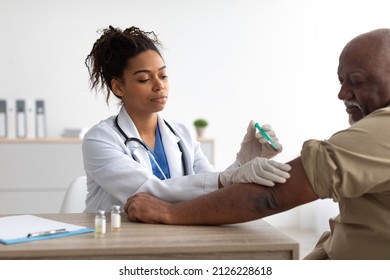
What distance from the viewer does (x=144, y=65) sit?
2281 millimetres

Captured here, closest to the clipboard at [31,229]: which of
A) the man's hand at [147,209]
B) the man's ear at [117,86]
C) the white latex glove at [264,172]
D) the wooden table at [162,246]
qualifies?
the wooden table at [162,246]

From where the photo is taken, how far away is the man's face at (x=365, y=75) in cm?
161

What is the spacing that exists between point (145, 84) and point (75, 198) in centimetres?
54

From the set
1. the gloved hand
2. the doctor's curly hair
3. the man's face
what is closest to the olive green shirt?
the man's face

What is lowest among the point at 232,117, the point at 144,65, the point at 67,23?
the point at 232,117

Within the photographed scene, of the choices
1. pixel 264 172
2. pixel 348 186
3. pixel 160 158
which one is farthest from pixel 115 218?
pixel 160 158

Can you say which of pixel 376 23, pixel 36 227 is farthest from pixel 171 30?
pixel 36 227

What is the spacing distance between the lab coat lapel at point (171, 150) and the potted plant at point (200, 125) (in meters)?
2.77

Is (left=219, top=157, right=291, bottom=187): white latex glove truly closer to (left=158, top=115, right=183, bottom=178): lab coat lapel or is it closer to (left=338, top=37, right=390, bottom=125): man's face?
(left=338, top=37, right=390, bottom=125): man's face

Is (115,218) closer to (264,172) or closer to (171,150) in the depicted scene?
(264,172)
